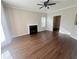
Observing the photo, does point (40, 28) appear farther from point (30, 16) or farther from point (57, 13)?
point (57, 13)

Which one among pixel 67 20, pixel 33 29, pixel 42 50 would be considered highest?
pixel 67 20

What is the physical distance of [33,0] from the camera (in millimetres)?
3975

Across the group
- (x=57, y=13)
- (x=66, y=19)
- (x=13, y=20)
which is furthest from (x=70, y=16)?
(x=13, y=20)

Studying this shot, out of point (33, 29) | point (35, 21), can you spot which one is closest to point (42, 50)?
point (33, 29)

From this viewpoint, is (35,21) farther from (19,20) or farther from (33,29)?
(19,20)

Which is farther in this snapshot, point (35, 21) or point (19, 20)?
point (35, 21)

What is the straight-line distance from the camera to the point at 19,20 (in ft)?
20.0

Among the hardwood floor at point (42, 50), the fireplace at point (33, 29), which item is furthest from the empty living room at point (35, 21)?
the hardwood floor at point (42, 50)

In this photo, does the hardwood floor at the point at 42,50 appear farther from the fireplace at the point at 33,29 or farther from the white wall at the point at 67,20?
the fireplace at the point at 33,29

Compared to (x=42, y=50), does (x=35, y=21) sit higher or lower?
higher

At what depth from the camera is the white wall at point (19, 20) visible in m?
5.44

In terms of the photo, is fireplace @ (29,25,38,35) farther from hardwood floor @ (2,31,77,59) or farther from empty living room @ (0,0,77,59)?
hardwood floor @ (2,31,77,59)

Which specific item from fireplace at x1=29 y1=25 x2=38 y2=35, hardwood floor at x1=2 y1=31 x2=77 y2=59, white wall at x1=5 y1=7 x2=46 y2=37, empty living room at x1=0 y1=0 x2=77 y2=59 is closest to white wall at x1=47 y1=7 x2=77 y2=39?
empty living room at x1=0 y1=0 x2=77 y2=59

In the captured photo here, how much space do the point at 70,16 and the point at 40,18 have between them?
11.8 feet
